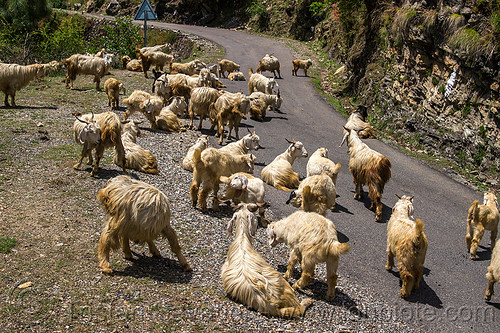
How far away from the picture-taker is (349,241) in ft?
32.9

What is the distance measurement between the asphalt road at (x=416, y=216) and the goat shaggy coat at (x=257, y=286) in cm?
212

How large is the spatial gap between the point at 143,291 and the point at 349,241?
509 centimetres

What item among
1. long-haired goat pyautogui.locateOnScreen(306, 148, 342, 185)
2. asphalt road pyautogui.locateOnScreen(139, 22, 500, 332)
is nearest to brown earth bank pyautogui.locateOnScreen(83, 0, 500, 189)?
asphalt road pyautogui.locateOnScreen(139, 22, 500, 332)

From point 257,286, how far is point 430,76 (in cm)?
1467

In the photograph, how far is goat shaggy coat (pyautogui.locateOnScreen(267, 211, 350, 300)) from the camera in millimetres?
7160

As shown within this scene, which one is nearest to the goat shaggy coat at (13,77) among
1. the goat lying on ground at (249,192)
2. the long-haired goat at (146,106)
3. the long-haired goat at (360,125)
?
the long-haired goat at (146,106)

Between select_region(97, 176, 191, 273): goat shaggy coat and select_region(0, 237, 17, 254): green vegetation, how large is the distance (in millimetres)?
1273

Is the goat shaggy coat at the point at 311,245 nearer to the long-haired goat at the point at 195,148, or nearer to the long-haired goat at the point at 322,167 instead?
the long-haired goat at the point at 322,167

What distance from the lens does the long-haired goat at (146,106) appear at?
14.5 meters

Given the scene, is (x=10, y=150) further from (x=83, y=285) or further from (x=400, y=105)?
(x=400, y=105)

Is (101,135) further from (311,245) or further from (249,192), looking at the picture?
(311,245)

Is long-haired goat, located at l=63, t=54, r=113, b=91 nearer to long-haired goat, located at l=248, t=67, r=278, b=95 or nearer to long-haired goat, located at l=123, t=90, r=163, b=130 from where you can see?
long-haired goat, located at l=123, t=90, r=163, b=130

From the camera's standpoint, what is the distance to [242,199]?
379 inches

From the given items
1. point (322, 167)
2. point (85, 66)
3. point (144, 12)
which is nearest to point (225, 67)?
point (144, 12)
